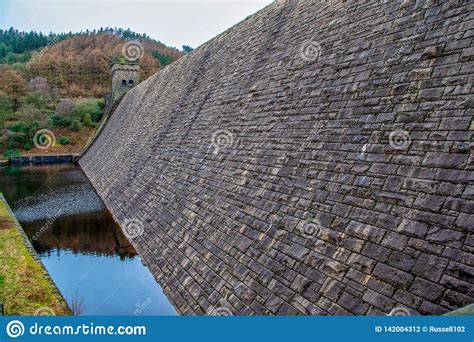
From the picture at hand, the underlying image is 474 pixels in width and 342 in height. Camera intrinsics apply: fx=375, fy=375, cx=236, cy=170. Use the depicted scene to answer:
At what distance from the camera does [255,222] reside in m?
7.07

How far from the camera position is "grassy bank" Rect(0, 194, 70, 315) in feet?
28.8

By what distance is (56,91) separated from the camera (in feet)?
211

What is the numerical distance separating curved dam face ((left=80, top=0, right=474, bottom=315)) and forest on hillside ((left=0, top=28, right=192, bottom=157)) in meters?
39.6

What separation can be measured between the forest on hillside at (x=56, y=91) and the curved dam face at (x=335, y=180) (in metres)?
39.6

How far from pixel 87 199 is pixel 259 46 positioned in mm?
14308

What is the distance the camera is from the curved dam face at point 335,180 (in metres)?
4.23

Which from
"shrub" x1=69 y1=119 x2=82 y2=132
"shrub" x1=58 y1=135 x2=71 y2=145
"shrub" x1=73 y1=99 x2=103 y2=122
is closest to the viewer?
"shrub" x1=58 y1=135 x2=71 y2=145

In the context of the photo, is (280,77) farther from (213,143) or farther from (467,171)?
(467,171)

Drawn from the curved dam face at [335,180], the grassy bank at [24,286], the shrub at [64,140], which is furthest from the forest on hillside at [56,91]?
the curved dam face at [335,180]

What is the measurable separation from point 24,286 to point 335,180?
8.89 meters

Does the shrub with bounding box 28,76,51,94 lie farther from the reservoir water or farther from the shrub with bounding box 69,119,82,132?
the reservoir water

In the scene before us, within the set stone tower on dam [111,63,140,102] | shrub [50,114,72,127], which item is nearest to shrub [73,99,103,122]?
shrub [50,114,72,127]

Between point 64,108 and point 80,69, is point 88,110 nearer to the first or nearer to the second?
point 64,108

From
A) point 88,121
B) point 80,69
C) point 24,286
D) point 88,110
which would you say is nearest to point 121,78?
point 88,110
